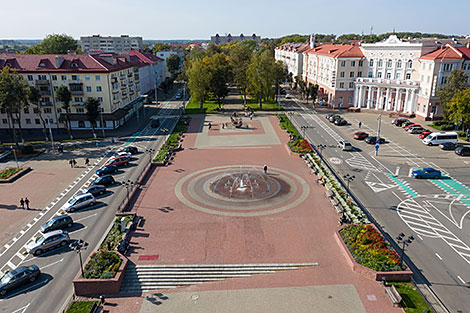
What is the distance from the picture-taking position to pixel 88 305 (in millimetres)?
24047

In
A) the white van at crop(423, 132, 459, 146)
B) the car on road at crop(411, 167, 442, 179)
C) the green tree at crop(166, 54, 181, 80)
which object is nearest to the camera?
the car on road at crop(411, 167, 442, 179)

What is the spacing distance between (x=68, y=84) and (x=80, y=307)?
198 ft

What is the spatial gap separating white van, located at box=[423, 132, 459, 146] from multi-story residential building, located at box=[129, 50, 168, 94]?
7906 cm

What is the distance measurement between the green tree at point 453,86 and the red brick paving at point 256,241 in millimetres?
42619

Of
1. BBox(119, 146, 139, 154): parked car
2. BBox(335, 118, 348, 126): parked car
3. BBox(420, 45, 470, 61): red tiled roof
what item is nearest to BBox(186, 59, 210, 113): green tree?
BBox(335, 118, 348, 126): parked car

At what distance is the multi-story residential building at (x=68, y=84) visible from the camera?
72125 mm

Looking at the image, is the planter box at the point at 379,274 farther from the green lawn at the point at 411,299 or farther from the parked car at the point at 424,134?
the parked car at the point at 424,134

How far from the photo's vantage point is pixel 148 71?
122812 mm

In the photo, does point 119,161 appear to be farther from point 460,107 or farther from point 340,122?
point 460,107

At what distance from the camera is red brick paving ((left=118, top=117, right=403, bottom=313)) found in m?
26.2

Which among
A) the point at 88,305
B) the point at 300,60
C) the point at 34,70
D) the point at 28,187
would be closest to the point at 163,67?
the point at 300,60

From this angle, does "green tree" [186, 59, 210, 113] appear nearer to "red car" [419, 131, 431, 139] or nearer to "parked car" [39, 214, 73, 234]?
"red car" [419, 131, 431, 139]

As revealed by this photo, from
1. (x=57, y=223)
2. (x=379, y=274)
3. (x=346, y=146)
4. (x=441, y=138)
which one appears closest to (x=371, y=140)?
(x=346, y=146)

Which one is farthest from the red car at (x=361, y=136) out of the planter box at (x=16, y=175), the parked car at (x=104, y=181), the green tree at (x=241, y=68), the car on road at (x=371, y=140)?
the planter box at (x=16, y=175)
